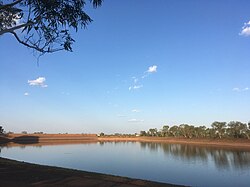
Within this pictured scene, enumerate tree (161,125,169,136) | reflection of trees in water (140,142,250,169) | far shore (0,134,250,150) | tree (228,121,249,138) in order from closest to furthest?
reflection of trees in water (140,142,250,169)
far shore (0,134,250,150)
tree (228,121,249,138)
tree (161,125,169,136)

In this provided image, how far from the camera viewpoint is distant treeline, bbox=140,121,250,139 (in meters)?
70.8

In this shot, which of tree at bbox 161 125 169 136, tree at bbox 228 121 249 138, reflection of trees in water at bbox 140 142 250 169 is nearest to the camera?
reflection of trees in water at bbox 140 142 250 169

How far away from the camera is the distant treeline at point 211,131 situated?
7081cm

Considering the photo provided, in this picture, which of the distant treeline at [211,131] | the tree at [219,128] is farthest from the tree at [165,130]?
the tree at [219,128]

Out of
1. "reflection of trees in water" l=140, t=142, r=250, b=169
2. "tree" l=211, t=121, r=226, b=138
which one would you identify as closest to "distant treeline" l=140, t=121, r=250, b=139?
"tree" l=211, t=121, r=226, b=138

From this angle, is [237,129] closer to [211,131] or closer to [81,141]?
[211,131]

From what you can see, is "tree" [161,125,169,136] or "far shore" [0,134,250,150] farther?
"tree" [161,125,169,136]

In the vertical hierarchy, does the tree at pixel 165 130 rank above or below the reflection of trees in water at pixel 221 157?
above

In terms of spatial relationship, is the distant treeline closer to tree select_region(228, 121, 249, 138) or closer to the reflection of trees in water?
A: tree select_region(228, 121, 249, 138)

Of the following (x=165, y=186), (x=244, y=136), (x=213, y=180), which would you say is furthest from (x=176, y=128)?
(x=165, y=186)

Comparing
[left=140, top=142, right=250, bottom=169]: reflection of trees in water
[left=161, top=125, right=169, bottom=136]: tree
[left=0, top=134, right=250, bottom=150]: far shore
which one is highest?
[left=161, top=125, right=169, bottom=136]: tree

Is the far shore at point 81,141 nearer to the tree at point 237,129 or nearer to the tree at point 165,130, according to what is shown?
the tree at point 237,129

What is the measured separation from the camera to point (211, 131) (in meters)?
81.1

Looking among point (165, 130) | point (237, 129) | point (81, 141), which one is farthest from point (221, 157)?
point (165, 130)
